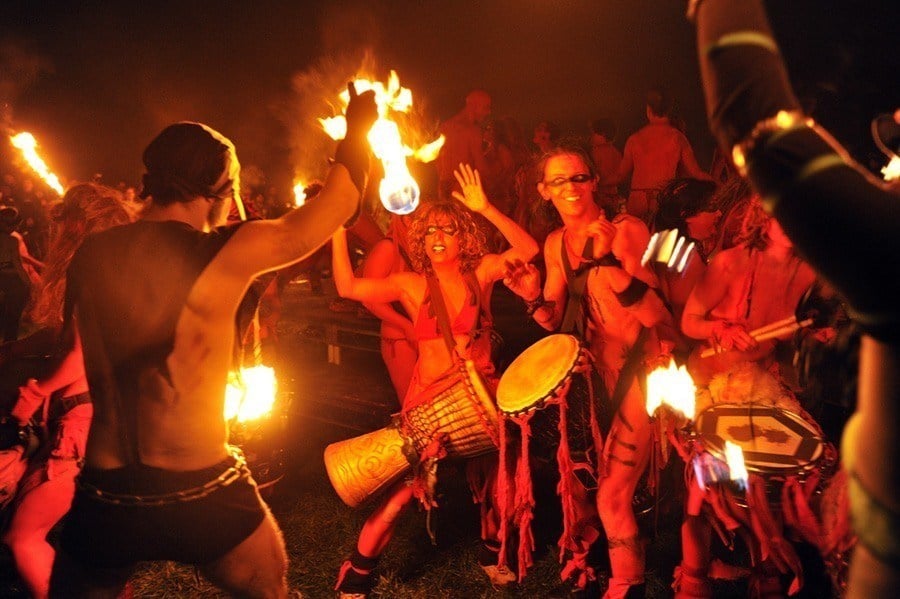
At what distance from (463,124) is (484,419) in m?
5.47

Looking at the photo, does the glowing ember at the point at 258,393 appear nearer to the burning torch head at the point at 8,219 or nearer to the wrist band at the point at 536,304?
the wrist band at the point at 536,304

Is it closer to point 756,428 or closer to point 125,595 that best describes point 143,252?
point 125,595

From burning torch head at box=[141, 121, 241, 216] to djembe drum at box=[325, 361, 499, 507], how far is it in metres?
1.89

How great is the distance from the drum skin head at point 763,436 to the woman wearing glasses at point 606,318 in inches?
19.0

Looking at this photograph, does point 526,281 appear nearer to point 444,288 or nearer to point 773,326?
point 444,288

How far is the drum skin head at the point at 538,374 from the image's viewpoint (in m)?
3.45

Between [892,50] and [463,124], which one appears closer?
[892,50]

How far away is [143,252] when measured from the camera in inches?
91.6

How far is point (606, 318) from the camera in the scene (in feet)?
13.0

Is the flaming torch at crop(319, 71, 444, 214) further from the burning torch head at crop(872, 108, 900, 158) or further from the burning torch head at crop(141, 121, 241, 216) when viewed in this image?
the burning torch head at crop(872, 108, 900, 158)

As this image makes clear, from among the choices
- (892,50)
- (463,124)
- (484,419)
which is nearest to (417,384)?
(484,419)

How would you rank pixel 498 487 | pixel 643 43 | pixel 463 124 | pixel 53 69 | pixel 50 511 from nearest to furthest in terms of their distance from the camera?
pixel 50 511, pixel 498 487, pixel 463 124, pixel 643 43, pixel 53 69

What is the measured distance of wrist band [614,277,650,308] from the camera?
3590mm

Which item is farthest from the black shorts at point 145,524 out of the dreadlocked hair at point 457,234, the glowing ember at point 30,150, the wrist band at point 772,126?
the glowing ember at point 30,150
